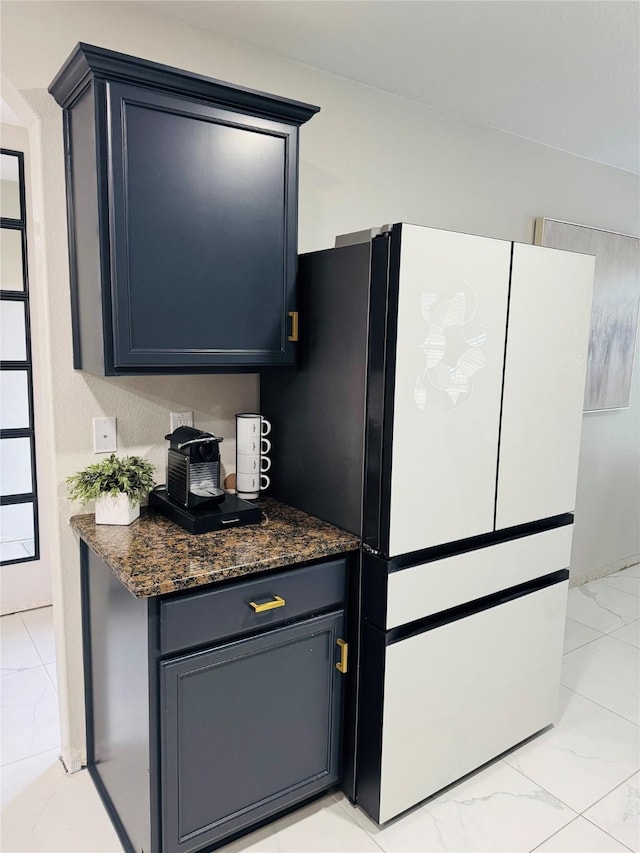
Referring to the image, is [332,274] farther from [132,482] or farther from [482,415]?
[132,482]

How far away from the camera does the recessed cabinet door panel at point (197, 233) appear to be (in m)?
1.63

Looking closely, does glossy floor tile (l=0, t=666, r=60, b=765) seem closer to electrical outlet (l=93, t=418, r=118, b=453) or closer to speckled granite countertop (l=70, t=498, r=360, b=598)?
speckled granite countertop (l=70, t=498, r=360, b=598)

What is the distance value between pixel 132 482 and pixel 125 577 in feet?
1.44

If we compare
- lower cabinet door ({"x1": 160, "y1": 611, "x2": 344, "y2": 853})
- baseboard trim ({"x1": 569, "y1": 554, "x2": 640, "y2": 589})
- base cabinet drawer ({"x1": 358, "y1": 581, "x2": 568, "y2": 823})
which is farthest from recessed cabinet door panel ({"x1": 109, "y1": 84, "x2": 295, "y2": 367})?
baseboard trim ({"x1": 569, "y1": 554, "x2": 640, "y2": 589})

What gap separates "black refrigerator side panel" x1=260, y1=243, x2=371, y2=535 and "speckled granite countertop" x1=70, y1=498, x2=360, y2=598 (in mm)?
107

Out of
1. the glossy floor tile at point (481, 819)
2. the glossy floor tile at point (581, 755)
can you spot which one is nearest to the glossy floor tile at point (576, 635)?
the glossy floor tile at point (581, 755)

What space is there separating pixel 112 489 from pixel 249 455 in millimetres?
505

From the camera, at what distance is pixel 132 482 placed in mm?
1890

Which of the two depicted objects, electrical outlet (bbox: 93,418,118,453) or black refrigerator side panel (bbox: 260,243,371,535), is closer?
black refrigerator side panel (bbox: 260,243,371,535)

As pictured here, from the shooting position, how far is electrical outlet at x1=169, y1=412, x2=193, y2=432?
2.16 meters

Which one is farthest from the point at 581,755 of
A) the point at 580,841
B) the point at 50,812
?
the point at 50,812

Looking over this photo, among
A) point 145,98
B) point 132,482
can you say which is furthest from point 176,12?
point 132,482

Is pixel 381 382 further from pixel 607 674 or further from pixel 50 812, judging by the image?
pixel 607 674

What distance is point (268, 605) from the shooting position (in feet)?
5.44
